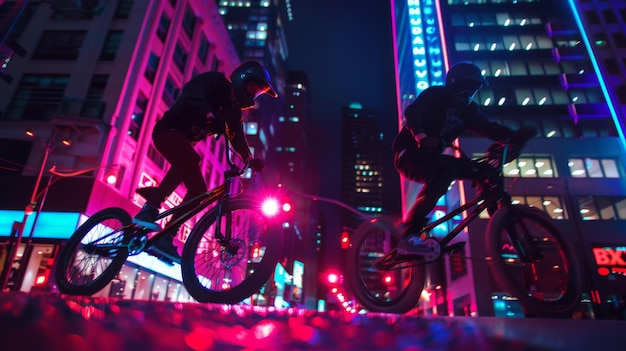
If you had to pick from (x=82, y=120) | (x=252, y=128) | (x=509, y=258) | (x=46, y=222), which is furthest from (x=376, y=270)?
(x=252, y=128)

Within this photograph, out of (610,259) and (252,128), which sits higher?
(252,128)

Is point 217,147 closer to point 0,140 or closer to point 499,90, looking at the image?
point 0,140

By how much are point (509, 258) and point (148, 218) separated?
168 inches

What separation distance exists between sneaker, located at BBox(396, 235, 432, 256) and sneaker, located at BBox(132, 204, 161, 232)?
3.03 meters

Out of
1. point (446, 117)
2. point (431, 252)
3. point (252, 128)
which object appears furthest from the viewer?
point (252, 128)

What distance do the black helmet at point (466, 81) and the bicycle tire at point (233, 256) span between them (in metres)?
2.90

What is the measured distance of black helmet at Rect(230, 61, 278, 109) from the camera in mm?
3998

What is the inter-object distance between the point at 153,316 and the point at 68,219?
63.5 feet

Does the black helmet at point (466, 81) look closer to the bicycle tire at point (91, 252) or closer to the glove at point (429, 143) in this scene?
the glove at point (429, 143)

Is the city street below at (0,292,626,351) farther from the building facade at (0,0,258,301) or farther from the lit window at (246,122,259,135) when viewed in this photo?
the lit window at (246,122,259,135)

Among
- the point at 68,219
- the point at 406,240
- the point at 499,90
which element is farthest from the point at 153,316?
the point at 499,90

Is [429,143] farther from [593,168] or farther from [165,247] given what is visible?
[593,168]

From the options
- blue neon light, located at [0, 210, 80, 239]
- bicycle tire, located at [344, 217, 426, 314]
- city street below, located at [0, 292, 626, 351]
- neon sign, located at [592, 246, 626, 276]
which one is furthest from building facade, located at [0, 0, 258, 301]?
neon sign, located at [592, 246, 626, 276]

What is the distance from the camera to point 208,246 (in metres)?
4.13
